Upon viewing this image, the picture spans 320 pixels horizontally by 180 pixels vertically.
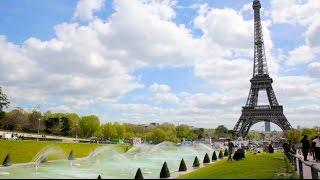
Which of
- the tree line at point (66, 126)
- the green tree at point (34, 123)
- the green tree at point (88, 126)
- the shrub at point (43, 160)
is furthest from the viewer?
the green tree at point (88, 126)

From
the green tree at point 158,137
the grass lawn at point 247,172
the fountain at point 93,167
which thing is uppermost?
the green tree at point 158,137

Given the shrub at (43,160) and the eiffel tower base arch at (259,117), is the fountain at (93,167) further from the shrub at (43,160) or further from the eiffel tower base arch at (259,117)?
the eiffel tower base arch at (259,117)

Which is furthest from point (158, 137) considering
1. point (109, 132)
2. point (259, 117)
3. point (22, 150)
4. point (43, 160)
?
point (43, 160)

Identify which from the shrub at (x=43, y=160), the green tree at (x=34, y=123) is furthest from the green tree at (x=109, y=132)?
the shrub at (x=43, y=160)

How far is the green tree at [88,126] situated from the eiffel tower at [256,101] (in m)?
45.4

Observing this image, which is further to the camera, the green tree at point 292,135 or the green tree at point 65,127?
the green tree at point 65,127

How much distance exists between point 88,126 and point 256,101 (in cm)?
5146

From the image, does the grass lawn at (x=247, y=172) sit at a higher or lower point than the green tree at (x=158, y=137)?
lower

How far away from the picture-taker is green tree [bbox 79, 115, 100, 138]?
124562mm

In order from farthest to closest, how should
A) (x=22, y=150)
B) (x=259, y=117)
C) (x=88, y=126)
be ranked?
(x=88, y=126) → (x=259, y=117) → (x=22, y=150)

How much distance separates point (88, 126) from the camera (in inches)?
4894

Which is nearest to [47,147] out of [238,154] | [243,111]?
[238,154]

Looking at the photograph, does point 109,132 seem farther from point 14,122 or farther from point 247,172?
point 247,172

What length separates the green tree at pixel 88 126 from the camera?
124562 millimetres
